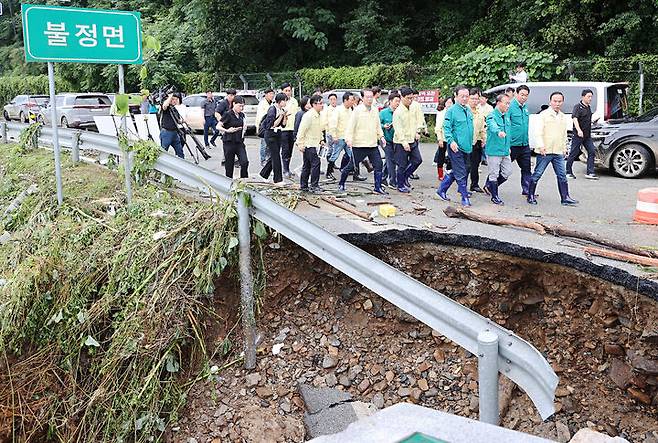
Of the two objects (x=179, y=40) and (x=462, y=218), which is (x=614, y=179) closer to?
(x=462, y=218)

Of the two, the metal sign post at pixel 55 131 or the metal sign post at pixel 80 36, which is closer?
the metal sign post at pixel 80 36

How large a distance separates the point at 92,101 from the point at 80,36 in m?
17.4

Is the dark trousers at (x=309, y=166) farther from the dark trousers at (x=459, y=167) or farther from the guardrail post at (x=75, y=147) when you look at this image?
the guardrail post at (x=75, y=147)

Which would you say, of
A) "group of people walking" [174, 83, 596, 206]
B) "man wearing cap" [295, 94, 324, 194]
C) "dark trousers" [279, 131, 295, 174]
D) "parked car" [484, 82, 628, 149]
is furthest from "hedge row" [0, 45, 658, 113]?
"man wearing cap" [295, 94, 324, 194]

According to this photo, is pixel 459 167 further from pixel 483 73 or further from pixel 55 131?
pixel 483 73

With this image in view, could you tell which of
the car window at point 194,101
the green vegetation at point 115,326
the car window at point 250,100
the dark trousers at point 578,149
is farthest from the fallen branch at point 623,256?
the car window at point 194,101

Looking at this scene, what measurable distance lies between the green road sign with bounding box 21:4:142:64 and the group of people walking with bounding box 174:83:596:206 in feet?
10.2

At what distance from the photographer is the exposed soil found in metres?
5.18

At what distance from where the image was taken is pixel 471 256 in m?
6.29

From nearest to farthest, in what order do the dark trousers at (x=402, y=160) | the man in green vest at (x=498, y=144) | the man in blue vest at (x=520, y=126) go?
the man in green vest at (x=498, y=144) → the man in blue vest at (x=520, y=126) → the dark trousers at (x=402, y=160)

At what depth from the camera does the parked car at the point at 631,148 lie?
39.8 ft

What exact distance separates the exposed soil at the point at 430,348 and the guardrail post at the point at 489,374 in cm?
250

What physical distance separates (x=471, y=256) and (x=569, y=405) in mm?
1664

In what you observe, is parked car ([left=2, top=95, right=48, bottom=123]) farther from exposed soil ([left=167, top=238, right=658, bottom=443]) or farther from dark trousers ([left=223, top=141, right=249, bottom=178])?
exposed soil ([left=167, top=238, right=658, bottom=443])
